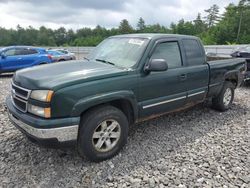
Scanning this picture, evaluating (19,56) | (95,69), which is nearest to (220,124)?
(95,69)

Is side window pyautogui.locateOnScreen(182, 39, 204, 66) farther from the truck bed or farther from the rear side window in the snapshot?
the rear side window

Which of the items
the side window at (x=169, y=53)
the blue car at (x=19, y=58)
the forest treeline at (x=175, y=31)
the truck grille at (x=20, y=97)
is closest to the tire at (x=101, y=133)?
the truck grille at (x=20, y=97)

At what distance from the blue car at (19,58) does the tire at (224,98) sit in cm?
958

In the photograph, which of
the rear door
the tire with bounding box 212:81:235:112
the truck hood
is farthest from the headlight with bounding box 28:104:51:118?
the tire with bounding box 212:81:235:112

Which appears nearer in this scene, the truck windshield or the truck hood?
the truck hood

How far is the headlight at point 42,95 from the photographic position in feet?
9.46

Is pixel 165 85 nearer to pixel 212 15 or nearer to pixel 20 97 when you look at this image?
pixel 20 97

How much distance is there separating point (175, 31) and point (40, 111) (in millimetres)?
72255

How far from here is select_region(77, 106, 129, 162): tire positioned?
10.5 feet

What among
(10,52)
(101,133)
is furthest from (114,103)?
(10,52)

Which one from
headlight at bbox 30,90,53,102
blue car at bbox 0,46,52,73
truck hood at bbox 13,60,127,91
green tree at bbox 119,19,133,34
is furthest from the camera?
green tree at bbox 119,19,133,34

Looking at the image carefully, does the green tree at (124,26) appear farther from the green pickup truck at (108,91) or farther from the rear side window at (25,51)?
the green pickup truck at (108,91)

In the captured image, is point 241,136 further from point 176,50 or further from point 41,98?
point 41,98

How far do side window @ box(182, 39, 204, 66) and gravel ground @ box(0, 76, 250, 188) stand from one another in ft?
4.25
